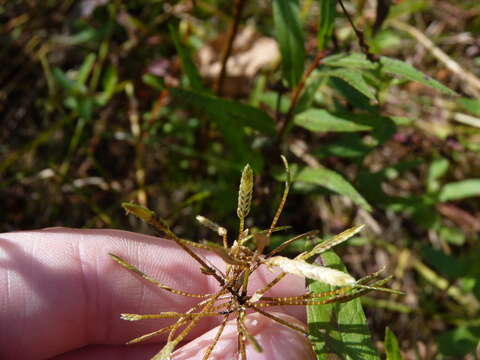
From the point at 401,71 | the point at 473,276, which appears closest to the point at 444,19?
the point at 473,276

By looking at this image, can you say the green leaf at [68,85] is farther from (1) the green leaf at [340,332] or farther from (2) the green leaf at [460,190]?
(2) the green leaf at [460,190]

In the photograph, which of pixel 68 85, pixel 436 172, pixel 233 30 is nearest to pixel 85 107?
pixel 68 85

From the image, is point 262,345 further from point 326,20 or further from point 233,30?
point 233,30

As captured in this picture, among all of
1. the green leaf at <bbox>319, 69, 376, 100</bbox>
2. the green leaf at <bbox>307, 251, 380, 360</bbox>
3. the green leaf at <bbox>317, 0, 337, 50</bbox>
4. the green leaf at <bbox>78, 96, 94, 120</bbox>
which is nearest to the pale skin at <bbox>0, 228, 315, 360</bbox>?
the green leaf at <bbox>307, 251, 380, 360</bbox>

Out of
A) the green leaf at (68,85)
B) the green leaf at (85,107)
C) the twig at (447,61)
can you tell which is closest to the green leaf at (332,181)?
the twig at (447,61)

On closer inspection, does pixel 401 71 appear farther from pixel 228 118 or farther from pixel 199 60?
pixel 199 60

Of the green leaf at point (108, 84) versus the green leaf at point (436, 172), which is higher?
the green leaf at point (108, 84)
